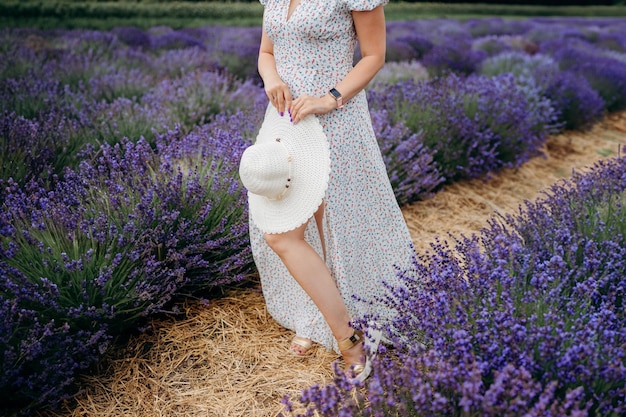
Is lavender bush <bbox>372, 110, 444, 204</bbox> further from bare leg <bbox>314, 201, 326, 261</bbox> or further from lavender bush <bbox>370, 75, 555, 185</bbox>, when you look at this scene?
Answer: bare leg <bbox>314, 201, 326, 261</bbox>

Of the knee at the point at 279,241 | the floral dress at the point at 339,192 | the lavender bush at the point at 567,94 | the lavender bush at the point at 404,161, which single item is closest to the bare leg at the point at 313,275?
the knee at the point at 279,241

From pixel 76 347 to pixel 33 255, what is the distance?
1.27 feet

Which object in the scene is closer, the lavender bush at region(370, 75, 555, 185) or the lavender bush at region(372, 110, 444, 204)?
the lavender bush at region(372, 110, 444, 204)

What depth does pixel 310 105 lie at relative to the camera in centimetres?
208

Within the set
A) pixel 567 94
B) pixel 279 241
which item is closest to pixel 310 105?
pixel 279 241

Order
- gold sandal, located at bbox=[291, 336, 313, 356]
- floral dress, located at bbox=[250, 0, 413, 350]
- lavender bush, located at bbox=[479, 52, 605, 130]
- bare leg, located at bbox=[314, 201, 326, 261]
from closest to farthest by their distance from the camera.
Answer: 1. floral dress, located at bbox=[250, 0, 413, 350]
2. bare leg, located at bbox=[314, 201, 326, 261]
3. gold sandal, located at bbox=[291, 336, 313, 356]
4. lavender bush, located at bbox=[479, 52, 605, 130]

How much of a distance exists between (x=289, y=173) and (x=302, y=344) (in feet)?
2.39

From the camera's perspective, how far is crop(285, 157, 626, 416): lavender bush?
57.1 inches

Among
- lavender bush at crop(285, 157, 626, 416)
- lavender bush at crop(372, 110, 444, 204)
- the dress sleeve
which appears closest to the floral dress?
the dress sleeve

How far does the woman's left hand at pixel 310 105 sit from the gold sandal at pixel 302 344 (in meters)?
0.89

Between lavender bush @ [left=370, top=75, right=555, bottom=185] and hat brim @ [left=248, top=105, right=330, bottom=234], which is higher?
hat brim @ [left=248, top=105, right=330, bottom=234]

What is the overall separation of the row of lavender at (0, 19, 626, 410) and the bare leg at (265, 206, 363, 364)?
0.47 meters

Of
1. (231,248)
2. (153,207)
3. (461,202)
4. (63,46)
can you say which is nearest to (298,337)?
(231,248)

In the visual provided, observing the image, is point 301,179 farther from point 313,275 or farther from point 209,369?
point 209,369
